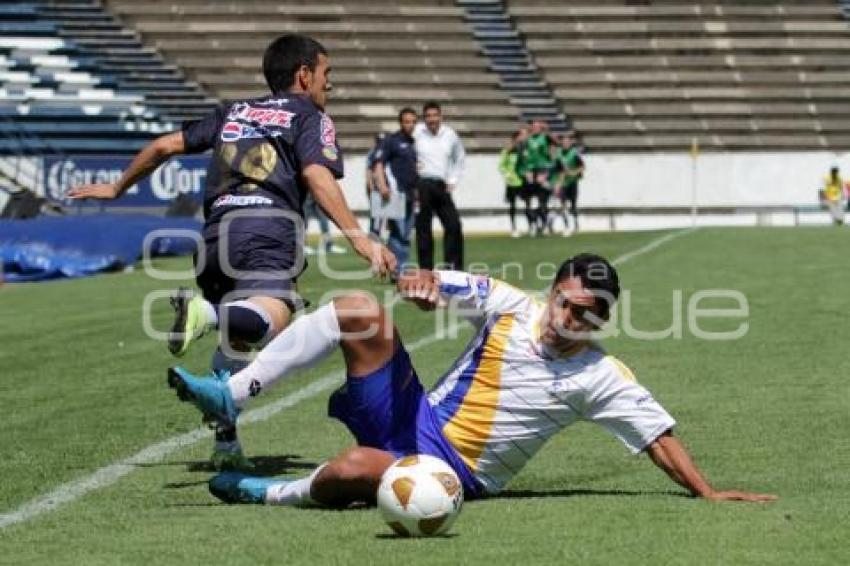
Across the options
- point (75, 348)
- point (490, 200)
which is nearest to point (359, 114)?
point (490, 200)

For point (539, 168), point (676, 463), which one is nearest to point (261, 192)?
point (676, 463)

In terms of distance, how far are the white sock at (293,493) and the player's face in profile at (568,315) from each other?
0.93m

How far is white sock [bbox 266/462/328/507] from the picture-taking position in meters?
6.86

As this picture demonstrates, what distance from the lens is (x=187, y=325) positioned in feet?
Answer: 24.6

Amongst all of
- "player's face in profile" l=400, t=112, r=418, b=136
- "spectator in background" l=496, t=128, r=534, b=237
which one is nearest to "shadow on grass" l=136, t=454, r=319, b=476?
"player's face in profile" l=400, t=112, r=418, b=136

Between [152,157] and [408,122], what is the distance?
14.8m

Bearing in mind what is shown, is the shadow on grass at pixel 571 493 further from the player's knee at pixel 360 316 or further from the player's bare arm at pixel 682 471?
the player's knee at pixel 360 316

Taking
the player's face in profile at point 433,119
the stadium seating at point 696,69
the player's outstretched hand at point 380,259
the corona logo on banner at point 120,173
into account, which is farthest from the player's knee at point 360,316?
the stadium seating at point 696,69

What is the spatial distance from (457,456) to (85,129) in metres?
34.1

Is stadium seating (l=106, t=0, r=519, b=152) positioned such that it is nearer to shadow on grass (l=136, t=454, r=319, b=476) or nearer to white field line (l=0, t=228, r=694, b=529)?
white field line (l=0, t=228, r=694, b=529)

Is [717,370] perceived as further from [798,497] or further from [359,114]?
[359,114]

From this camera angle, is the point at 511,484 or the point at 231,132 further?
the point at 231,132

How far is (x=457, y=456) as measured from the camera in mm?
6973

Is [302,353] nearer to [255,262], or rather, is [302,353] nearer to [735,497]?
[255,262]
